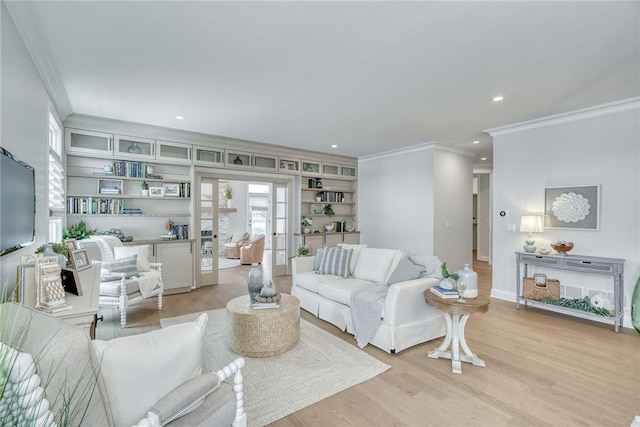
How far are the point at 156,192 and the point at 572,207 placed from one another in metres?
6.11

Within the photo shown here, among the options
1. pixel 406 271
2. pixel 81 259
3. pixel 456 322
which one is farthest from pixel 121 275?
Result: pixel 456 322

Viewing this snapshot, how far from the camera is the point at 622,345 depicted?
10.3ft

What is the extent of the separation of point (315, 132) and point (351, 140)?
0.84 metres

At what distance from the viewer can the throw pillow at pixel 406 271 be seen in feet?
10.5

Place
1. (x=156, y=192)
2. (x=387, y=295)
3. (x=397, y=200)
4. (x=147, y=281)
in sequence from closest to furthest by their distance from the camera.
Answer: (x=387, y=295) → (x=147, y=281) → (x=156, y=192) → (x=397, y=200)

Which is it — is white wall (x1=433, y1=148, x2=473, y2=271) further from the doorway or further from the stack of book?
the stack of book

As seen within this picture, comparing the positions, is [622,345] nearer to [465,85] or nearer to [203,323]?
[465,85]

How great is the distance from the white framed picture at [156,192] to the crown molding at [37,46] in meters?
1.75

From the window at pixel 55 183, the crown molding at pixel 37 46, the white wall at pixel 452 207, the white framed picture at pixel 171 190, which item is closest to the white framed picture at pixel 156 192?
the white framed picture at pixel 171 190

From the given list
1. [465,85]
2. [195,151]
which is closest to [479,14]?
[465,85]

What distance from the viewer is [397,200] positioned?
20.8 feet

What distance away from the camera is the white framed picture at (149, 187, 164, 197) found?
16.2 feet

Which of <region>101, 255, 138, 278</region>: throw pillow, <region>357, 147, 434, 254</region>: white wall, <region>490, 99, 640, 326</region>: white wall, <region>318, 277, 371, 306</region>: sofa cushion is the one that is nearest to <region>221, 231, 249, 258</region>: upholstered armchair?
<region>357, 147, 434, 254</region>: white wall

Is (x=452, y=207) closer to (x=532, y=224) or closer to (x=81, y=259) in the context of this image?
(x=532, y=224)
